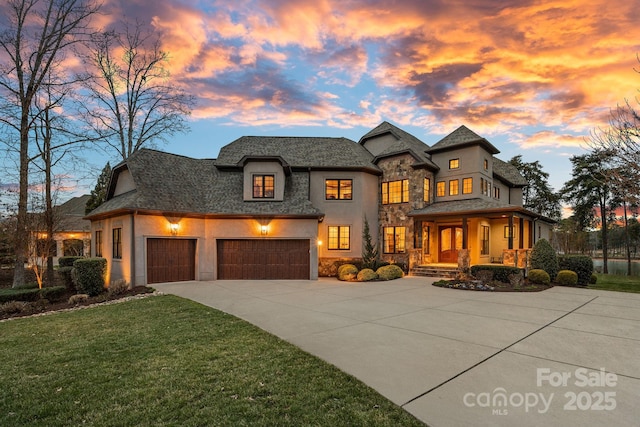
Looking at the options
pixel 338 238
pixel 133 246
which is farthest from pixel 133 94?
pixel 338 238

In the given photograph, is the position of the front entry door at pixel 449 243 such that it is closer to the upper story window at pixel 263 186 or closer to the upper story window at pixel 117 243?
the upper story window at pixel 263 186

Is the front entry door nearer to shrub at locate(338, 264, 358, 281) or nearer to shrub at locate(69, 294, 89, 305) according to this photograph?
shrub at locate(338, 264, 358, 281)

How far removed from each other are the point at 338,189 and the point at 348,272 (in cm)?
508

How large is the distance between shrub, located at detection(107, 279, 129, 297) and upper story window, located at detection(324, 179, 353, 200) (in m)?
10.8

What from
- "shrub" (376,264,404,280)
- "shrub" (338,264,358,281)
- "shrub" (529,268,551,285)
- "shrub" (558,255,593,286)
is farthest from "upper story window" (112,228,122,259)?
"shrub" (558,255,593,286)

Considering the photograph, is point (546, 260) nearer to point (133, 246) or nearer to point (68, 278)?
point (133, 246)

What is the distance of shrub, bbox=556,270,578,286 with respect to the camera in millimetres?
13945

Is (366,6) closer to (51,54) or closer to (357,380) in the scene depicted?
(357,380)

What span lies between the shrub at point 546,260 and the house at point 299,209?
652mm

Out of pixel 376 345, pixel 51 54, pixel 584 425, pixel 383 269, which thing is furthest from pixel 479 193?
pixel 51 54

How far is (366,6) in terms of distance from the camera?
11.0 metres

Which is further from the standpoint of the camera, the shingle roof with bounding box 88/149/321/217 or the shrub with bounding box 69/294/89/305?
the shingle roof with bounding box 88/149/321/217

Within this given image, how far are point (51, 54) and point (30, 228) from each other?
9.36 m

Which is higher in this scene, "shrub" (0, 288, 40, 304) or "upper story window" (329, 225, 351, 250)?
"upper story window" (329, 225, 351, 250)
